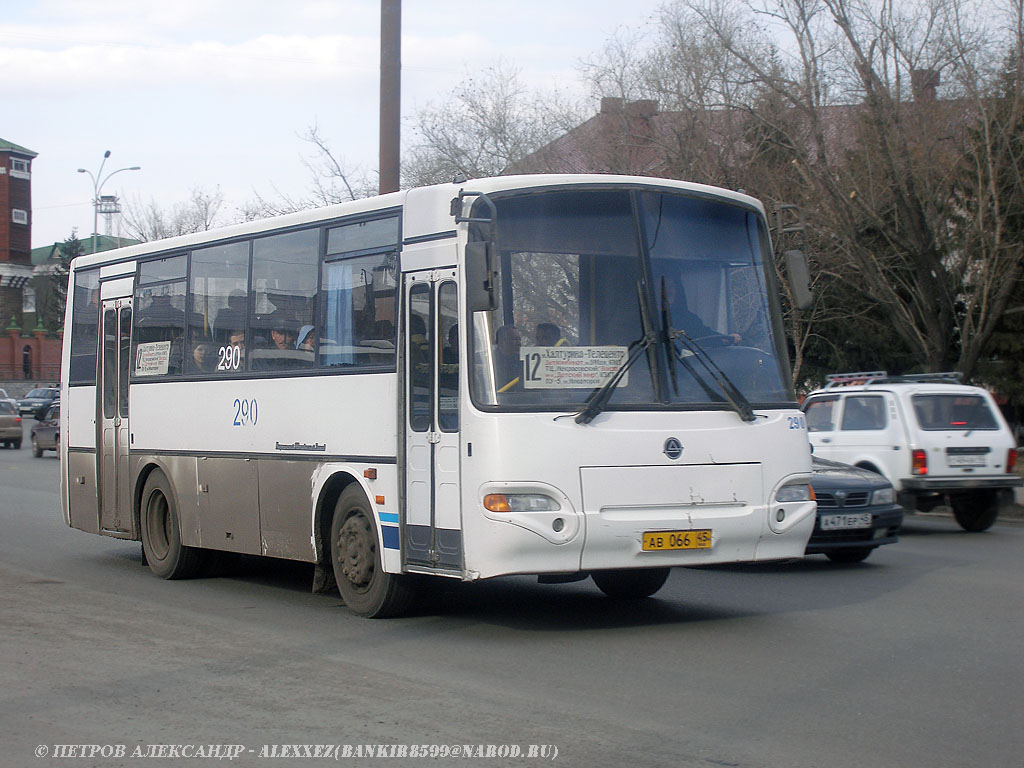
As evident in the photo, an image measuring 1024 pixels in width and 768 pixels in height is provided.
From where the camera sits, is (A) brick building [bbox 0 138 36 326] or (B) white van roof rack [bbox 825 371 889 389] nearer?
(B) white van roof rack [bbox 825 371 889 389]

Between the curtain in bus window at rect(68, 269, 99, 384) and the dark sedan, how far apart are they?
7537 mm

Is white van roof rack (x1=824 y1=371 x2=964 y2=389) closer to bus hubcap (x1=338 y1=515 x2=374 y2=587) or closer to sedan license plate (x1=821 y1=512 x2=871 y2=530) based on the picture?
sedan license plate (x1=821 y1=512 x2=871 y2=530)

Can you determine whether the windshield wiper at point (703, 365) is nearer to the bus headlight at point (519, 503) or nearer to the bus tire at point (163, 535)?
the bus headlight at point (519, 503)

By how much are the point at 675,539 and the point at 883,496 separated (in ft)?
16.1

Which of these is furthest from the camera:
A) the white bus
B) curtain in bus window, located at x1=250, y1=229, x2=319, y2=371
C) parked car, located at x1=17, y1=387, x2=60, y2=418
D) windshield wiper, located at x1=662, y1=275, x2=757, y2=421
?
parked car, located at x1=17, y1=387, x2=60, y2=418

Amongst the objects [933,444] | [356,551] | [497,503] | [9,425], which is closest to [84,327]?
[356,551]

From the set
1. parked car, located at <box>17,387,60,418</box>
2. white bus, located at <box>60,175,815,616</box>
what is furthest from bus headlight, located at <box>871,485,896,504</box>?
parked car, located at <box>17,387,60,418</box>

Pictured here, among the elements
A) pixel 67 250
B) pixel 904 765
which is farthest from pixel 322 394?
pixel 67 250

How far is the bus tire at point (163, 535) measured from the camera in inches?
478

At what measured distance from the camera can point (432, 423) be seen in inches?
345

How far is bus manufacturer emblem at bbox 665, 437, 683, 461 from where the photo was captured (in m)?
8.60

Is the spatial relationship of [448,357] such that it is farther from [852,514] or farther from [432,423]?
[852,514]

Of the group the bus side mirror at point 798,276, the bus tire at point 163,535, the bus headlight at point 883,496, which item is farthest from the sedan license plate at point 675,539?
the bus tire at point 163,535

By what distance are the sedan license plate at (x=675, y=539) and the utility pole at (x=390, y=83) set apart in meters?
9.57
